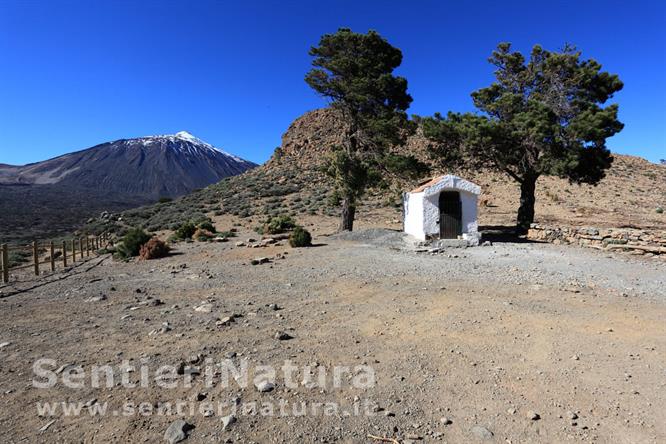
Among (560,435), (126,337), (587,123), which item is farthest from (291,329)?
(587,123)

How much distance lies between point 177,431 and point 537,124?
16.1m

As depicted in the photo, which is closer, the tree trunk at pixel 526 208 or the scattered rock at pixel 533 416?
the scattered rock at pixel 533 416

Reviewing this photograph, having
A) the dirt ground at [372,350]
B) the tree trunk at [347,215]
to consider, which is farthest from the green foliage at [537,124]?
the dirt ground at [372,350]

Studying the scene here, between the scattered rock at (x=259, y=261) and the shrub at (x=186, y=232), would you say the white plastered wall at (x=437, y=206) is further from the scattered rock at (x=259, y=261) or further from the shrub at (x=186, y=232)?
the shrub at (x=186, y=232)

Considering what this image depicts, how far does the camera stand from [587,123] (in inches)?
567

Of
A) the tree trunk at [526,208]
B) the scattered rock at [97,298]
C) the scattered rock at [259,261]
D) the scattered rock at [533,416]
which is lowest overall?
the scattered rock at [533,416]

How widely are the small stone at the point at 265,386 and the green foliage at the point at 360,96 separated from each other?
1348 centimetres

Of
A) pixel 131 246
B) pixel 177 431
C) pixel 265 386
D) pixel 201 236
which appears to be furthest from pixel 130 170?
pixel 177 431

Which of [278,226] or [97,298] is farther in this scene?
[278,226]

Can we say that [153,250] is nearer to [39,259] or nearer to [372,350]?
[39,259]

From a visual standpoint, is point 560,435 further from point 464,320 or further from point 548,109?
point 548,109

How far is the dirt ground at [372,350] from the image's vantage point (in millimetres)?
3148

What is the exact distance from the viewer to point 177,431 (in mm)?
3006

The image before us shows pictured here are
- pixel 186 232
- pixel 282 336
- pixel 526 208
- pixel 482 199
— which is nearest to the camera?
pixel 282 336
